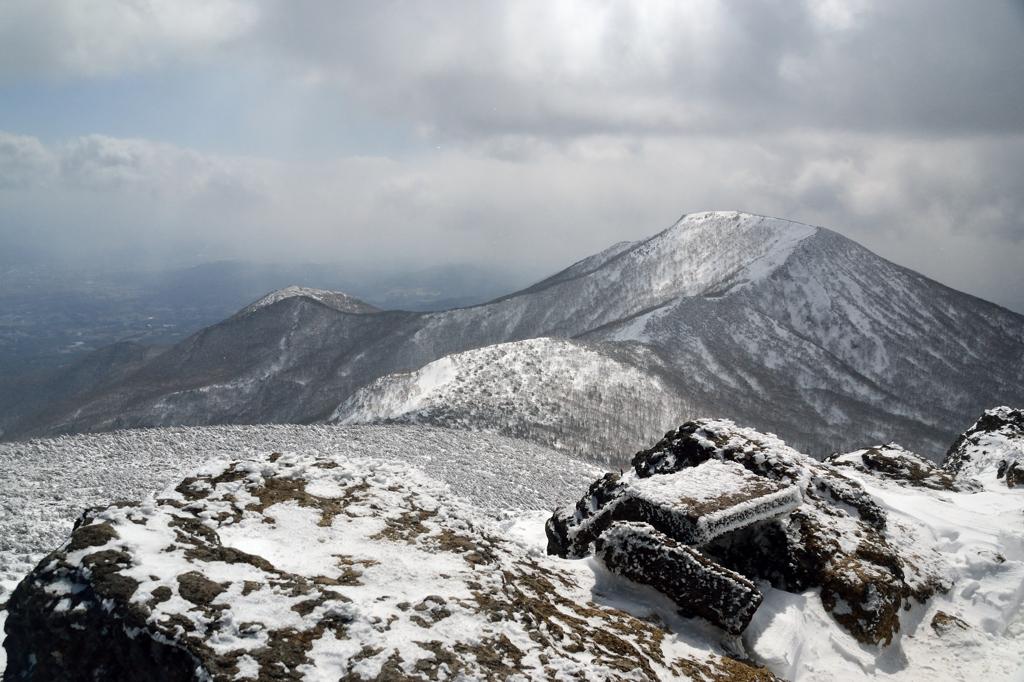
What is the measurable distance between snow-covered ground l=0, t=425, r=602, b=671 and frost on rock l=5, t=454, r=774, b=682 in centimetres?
638

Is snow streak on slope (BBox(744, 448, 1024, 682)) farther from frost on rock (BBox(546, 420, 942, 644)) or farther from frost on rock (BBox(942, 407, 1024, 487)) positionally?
frost on rock (BBox(942, 407, 1024, 487))

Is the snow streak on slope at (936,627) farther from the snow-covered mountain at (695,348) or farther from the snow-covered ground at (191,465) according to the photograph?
the snow-covered mountain at (695,348)

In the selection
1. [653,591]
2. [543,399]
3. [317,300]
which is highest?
[317,300]

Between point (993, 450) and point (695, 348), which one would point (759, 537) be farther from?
point (695, 348)

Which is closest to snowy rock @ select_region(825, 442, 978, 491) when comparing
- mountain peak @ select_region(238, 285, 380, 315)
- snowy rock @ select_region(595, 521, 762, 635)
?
snowy rock @ select_region(595, 521, 762, 635)

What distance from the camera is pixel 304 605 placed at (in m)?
7.03

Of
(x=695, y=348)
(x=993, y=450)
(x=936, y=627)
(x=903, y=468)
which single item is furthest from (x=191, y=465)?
(x=695, y=348)

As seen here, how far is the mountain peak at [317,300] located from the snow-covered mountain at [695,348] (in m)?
2.49

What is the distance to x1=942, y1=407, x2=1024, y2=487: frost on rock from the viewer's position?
21.1 meters

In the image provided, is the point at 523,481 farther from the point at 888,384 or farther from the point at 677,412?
the point at 888,384

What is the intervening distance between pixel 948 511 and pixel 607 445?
121 ft

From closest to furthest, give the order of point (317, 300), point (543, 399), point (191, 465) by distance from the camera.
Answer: point (191, 465), point (543, 399), point (317, 300)

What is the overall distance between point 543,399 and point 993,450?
122 feet

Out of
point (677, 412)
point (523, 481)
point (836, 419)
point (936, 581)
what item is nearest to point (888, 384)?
point (836, 419)
